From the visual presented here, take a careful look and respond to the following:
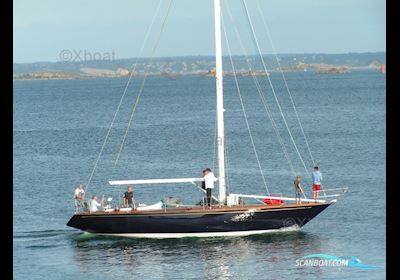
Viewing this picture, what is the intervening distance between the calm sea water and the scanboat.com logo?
400mm

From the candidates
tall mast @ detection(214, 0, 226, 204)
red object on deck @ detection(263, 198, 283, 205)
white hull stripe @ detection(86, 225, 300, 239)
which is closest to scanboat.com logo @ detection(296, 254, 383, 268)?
white hull stripe @ detection(86, 225, 300, 239)

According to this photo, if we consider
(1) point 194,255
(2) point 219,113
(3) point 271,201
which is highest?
(2) point 219,113

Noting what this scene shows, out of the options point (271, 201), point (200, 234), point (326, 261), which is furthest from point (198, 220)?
point (326, 261)

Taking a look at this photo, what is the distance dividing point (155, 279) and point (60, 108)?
123 meters

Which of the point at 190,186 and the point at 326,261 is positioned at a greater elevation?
the point at 190,186

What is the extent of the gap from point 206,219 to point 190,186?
50.4ft

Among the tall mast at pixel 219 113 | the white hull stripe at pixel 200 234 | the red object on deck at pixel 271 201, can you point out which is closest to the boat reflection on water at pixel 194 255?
the white hull stripe at pixel 200 234

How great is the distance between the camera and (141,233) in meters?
48.2

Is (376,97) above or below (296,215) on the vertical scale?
above

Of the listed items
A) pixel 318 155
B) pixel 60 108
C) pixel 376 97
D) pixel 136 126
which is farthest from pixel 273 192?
pixel 60 108

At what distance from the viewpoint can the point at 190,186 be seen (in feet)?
205

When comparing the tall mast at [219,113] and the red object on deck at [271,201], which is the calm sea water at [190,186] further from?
the tall mast at [219,113]

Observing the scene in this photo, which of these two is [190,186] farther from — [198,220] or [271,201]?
[198,220]
